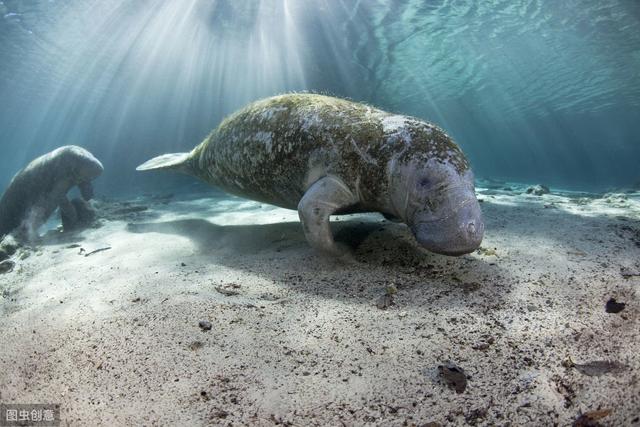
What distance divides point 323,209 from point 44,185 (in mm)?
8333

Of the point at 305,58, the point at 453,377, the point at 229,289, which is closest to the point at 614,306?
the point at 453,377

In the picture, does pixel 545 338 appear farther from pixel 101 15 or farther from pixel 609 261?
pixel 101 15

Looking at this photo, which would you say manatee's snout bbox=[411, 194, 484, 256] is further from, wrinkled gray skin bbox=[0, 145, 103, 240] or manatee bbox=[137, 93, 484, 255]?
wrinkled gray skin bbox=[0, 145, 103, 240]

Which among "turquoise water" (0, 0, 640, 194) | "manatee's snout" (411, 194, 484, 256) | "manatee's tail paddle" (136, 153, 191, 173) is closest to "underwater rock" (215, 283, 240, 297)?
"manatee's snout" (411, 194, 484, 256)

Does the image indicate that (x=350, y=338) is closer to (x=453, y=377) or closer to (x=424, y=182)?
→ (x=453, y=377)

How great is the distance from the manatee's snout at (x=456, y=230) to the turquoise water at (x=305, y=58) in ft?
52.4

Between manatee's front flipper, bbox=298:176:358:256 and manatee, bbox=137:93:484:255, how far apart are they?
0.4 inches

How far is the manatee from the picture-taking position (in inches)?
112

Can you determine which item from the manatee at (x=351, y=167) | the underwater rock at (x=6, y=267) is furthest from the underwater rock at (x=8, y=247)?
the manatee at (x=351, y=167)

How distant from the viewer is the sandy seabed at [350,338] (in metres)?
1.59

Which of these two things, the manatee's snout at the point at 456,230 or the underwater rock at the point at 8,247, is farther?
the underwater rock at the point at 8,247

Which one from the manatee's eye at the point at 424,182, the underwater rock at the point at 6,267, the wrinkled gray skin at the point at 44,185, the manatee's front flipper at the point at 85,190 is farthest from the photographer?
the manatee's front flipper at the point at 85,190

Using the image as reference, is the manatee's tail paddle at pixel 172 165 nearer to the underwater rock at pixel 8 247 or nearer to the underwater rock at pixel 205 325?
the underwater rock at pixel 8 247

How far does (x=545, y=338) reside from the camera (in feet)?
6.32
